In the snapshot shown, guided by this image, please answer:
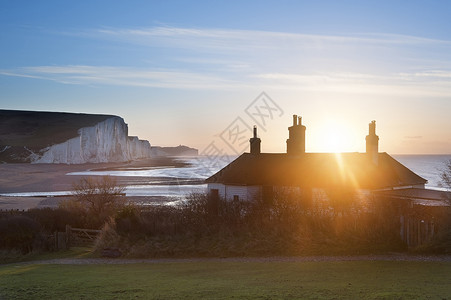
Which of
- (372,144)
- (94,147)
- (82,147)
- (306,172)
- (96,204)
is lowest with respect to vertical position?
(96,204)

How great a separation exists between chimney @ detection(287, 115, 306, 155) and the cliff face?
11753cm

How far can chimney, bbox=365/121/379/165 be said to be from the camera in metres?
29.4

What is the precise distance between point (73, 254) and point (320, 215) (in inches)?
422

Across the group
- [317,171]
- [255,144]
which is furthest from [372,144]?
[255,144]

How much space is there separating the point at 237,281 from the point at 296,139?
20.5 m

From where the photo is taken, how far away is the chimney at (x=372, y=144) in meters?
29.4

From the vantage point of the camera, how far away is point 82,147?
475 ft

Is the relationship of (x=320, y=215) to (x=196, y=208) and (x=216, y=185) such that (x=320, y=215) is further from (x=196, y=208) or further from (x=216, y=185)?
(x=216, y=185)

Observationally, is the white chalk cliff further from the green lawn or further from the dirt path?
the green lawn

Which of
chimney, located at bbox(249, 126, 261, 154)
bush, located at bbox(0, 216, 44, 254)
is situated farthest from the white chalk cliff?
bush, located at bbox(0, 216, 44, 254)

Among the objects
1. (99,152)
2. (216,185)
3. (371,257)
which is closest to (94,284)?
(371,257)

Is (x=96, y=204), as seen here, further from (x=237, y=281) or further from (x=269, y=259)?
(x=237, y=281)

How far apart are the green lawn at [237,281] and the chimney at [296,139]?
15473 mm

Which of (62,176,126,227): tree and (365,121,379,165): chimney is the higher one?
(365,121,379,165): chimney
